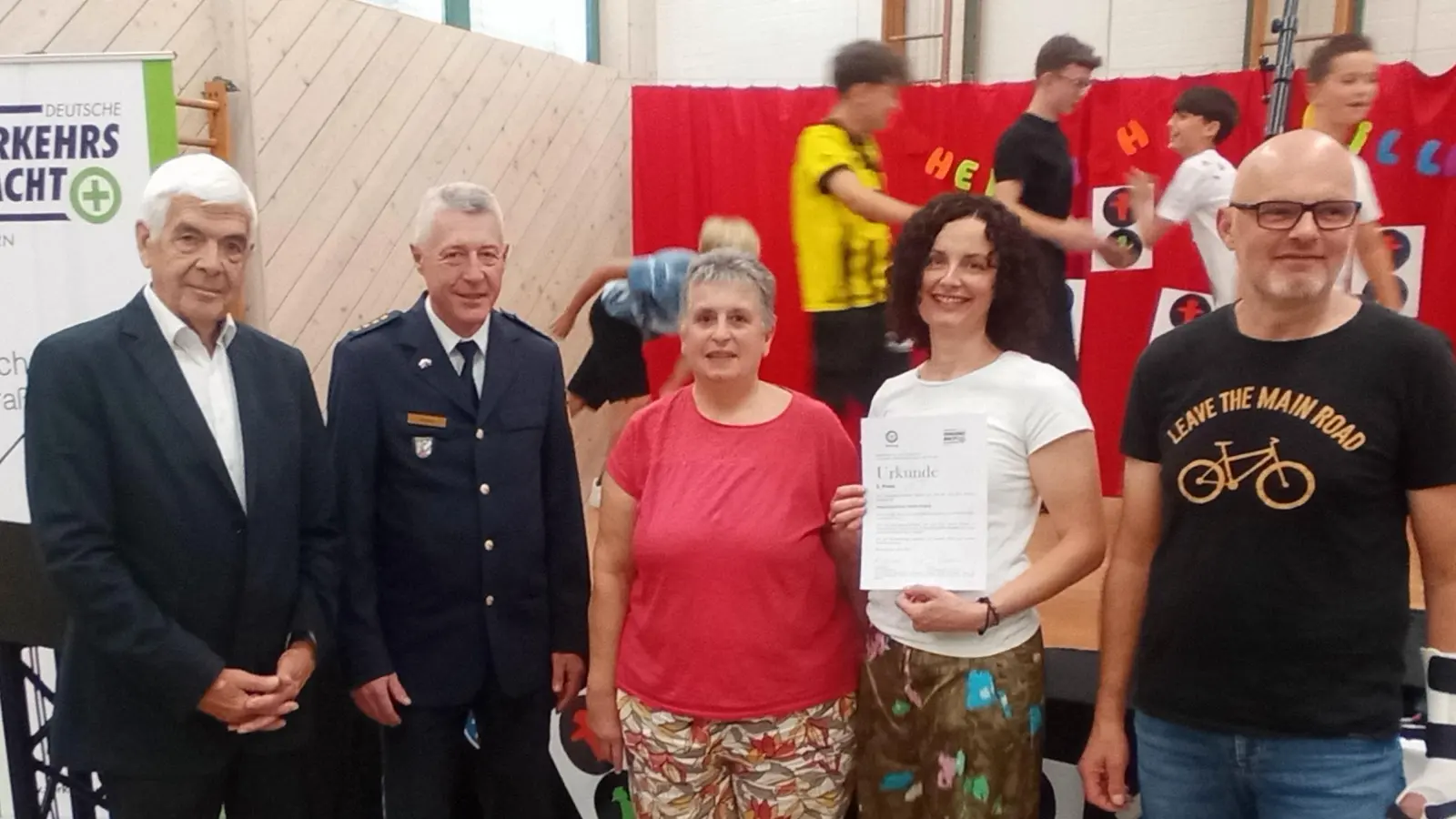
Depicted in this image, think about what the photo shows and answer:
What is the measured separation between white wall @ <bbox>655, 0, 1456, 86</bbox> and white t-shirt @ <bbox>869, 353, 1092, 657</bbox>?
437cm

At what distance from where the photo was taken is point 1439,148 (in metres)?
4.55

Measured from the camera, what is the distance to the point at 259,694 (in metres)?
1.67

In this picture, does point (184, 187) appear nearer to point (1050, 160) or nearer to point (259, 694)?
point (259, 694)

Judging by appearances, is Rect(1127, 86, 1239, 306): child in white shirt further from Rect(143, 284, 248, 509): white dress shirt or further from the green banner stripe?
the green banner stripe

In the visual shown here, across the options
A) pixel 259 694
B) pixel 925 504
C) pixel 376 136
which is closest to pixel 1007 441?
pixel 925 504

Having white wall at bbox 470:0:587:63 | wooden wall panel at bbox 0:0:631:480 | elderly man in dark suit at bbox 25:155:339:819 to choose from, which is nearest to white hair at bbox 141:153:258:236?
elderly man in dark suit at bbox 25:155:339:819

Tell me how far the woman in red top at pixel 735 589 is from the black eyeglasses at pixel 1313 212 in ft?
2.39

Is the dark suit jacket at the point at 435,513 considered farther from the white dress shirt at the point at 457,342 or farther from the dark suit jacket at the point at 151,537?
the dark suit jacket at the point at 151,537

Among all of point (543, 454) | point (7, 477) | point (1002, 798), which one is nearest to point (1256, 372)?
point (1002, 798)

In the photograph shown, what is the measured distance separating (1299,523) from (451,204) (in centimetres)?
143

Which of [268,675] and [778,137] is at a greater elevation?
[778,137]

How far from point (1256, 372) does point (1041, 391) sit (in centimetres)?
30

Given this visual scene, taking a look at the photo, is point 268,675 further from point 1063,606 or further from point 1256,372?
point 1063,606

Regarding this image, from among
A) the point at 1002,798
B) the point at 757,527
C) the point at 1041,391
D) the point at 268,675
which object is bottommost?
the point at 1002,798
